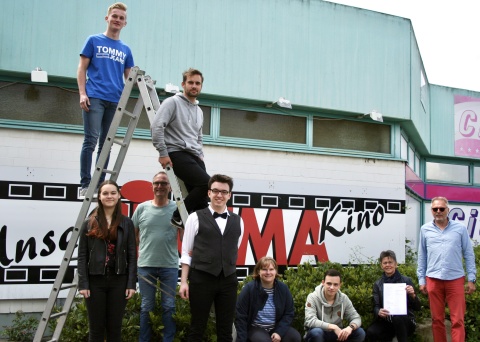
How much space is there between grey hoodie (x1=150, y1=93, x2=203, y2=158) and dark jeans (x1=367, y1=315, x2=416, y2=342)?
3.37 metres

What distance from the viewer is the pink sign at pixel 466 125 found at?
15.7 meters

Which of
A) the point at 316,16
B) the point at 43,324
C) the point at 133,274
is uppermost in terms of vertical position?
the point at 316,16

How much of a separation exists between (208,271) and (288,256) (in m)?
4.86

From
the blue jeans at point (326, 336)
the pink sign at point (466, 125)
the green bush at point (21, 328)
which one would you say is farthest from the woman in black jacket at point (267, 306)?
the pink sign at point (466, 125)

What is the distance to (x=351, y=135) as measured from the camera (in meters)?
10.1

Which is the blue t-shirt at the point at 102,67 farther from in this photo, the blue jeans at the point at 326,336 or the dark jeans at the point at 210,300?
the blue jeans at the point at 326,336

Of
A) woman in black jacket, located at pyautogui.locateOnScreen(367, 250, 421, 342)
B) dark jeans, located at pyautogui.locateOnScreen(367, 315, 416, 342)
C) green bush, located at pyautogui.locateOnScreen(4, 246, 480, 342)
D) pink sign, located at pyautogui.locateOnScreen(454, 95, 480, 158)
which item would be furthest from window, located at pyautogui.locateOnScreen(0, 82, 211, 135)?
pink sign, located at pyautogui.locateOnScreen(454, 95, 480, 158)

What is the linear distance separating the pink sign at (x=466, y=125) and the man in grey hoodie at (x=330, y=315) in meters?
10.7

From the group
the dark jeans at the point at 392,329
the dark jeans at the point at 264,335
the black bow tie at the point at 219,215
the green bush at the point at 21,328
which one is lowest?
the green bush at the point at 21,328

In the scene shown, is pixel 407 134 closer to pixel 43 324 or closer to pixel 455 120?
pixel 455 120

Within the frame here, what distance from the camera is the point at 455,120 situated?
15672mm

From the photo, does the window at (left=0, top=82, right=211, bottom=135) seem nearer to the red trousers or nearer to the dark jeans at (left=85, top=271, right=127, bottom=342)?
the dark jeans at (left=85, top=271, right=127, bottom=342)

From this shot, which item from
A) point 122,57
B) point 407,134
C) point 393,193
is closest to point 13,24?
point 122,57

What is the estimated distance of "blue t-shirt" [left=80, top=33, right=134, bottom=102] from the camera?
548 cm
